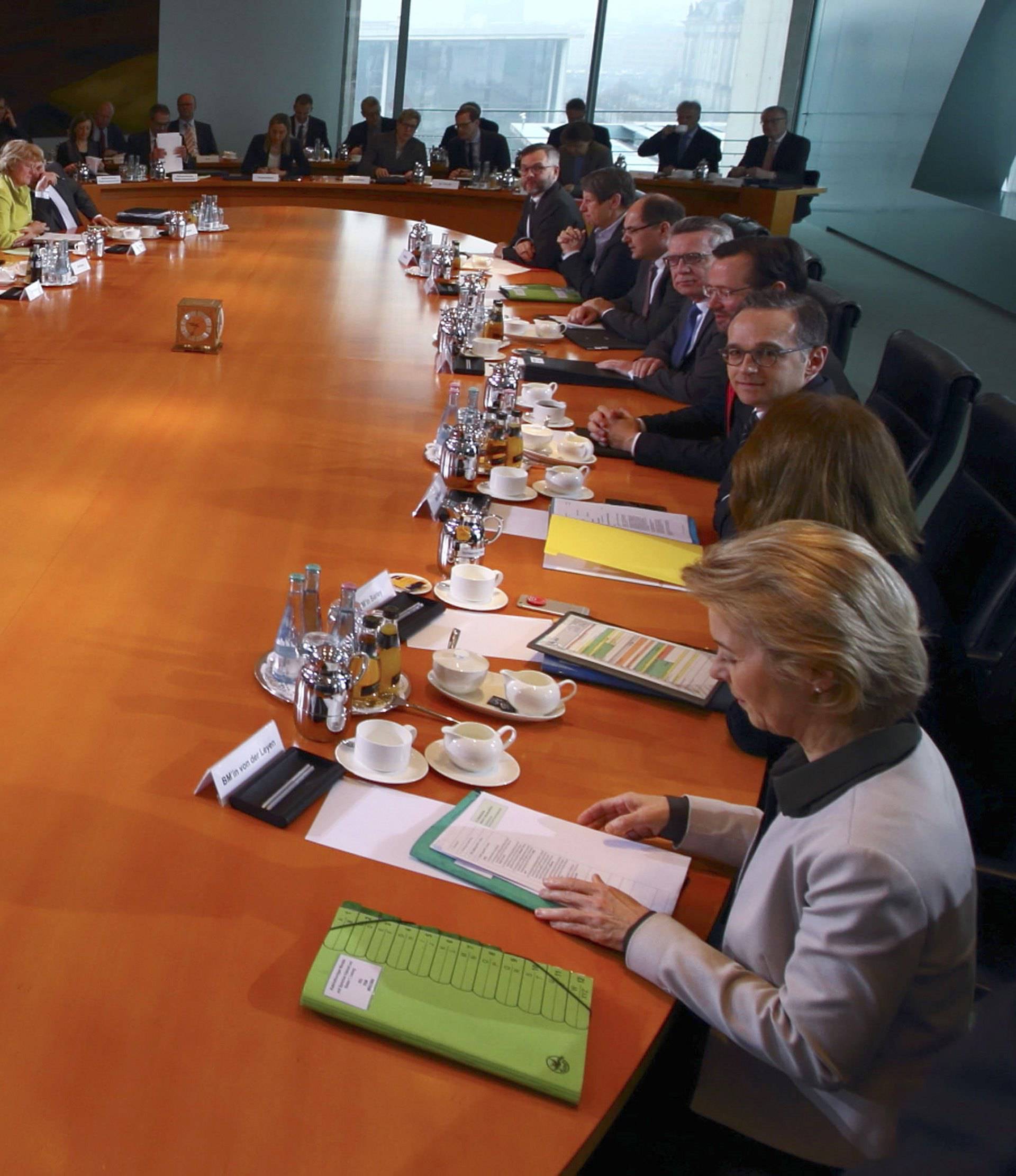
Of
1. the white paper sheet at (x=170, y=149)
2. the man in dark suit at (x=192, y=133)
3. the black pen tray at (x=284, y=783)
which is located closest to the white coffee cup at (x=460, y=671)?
the black pen tray at (x=284, y=783)

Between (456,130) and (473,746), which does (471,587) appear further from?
(456,130)

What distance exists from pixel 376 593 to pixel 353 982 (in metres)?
0.94

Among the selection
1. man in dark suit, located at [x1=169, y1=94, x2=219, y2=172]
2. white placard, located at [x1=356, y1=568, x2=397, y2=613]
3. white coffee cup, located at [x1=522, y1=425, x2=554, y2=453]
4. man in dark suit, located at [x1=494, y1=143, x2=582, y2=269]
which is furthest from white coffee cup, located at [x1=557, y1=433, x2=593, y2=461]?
man in dark suit, located at [x1=169, y1=94, x2=219, y2=172]

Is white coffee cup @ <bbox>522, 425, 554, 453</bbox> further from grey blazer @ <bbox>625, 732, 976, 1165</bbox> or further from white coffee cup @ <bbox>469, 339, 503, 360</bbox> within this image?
grey blazer @ <bbox>625, 732, 976, 1165</bbox>

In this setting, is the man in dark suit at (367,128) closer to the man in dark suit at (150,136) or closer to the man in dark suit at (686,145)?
the man in dark suit at (150,136)

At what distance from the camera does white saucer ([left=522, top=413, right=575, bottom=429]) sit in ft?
11.8

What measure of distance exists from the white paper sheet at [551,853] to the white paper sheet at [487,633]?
0.45 metres

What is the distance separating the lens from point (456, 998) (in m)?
1.25

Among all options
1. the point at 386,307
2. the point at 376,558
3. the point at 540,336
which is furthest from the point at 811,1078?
the point at 386,307

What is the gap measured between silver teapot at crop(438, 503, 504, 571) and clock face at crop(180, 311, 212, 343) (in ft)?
6.36

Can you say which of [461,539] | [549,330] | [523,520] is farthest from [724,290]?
[461,539]

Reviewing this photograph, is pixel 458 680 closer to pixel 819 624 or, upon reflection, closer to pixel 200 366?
pixel 819 624

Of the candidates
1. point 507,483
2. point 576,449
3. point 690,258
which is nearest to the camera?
point 507,483

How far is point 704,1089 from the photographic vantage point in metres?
1.40
